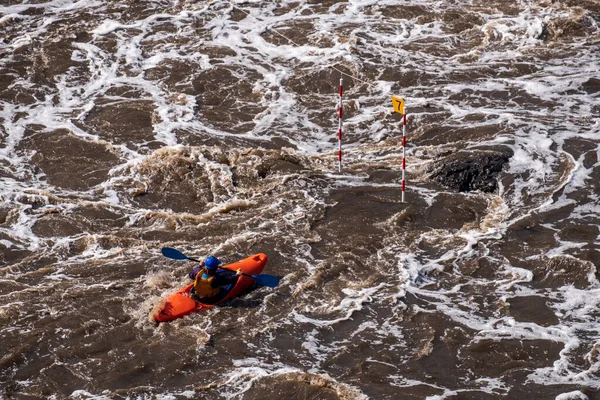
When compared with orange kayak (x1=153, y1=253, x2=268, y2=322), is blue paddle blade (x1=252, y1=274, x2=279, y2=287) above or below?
above

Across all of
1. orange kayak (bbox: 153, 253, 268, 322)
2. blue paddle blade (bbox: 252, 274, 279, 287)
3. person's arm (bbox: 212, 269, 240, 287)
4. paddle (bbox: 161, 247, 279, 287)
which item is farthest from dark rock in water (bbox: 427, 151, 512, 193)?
person's arm (bbox: 212, 269, 240, 287)

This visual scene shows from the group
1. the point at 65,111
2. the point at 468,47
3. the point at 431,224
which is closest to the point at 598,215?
the point at 431,224

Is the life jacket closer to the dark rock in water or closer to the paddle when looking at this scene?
the paddle

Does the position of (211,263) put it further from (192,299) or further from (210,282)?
(192,299)

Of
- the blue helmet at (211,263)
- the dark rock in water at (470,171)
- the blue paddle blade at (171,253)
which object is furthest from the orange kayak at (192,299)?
the dark rock in water at (470,171)

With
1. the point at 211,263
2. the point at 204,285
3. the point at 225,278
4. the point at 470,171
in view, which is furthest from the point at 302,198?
the point at 204,285

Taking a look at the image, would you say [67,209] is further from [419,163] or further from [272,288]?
[419,163]

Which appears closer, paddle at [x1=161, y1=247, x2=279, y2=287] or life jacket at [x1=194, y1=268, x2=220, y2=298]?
life jacket at [x1=194, y1=268, x2=220, y2=298]
